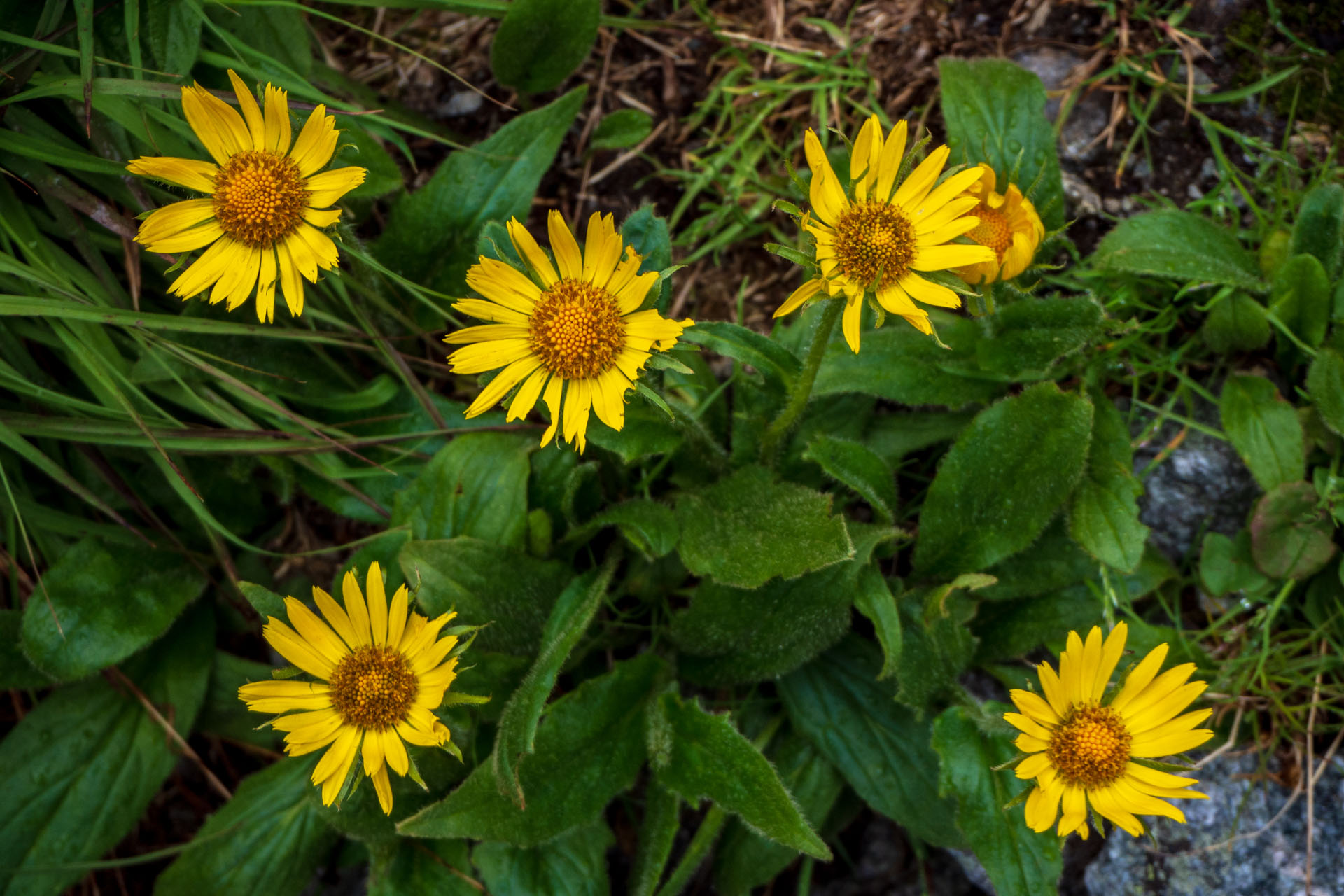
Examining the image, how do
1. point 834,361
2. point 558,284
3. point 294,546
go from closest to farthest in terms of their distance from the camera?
point 558,284
point 834,361
point 294,546

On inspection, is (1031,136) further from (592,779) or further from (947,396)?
(592,779)

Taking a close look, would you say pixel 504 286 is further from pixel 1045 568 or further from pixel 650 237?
pixel 1045 568

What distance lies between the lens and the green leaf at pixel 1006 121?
9.96 ft

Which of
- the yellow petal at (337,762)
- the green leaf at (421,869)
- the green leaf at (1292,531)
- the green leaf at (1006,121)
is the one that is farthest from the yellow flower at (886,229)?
the green leaf at (421,869)

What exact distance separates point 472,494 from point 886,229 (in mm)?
1447

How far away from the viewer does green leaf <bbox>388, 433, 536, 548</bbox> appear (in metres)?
2.88

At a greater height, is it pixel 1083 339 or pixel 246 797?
pixel 1083 339

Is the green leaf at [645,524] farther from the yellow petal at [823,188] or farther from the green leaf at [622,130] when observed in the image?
the green leaf at [622,130]

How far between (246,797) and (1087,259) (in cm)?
336

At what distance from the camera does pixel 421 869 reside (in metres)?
3.05

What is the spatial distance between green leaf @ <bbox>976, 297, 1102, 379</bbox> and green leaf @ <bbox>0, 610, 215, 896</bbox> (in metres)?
2.94

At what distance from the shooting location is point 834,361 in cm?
294

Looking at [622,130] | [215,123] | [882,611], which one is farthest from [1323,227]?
[215,123]

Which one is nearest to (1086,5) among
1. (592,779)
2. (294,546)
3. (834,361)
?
(834,361)
